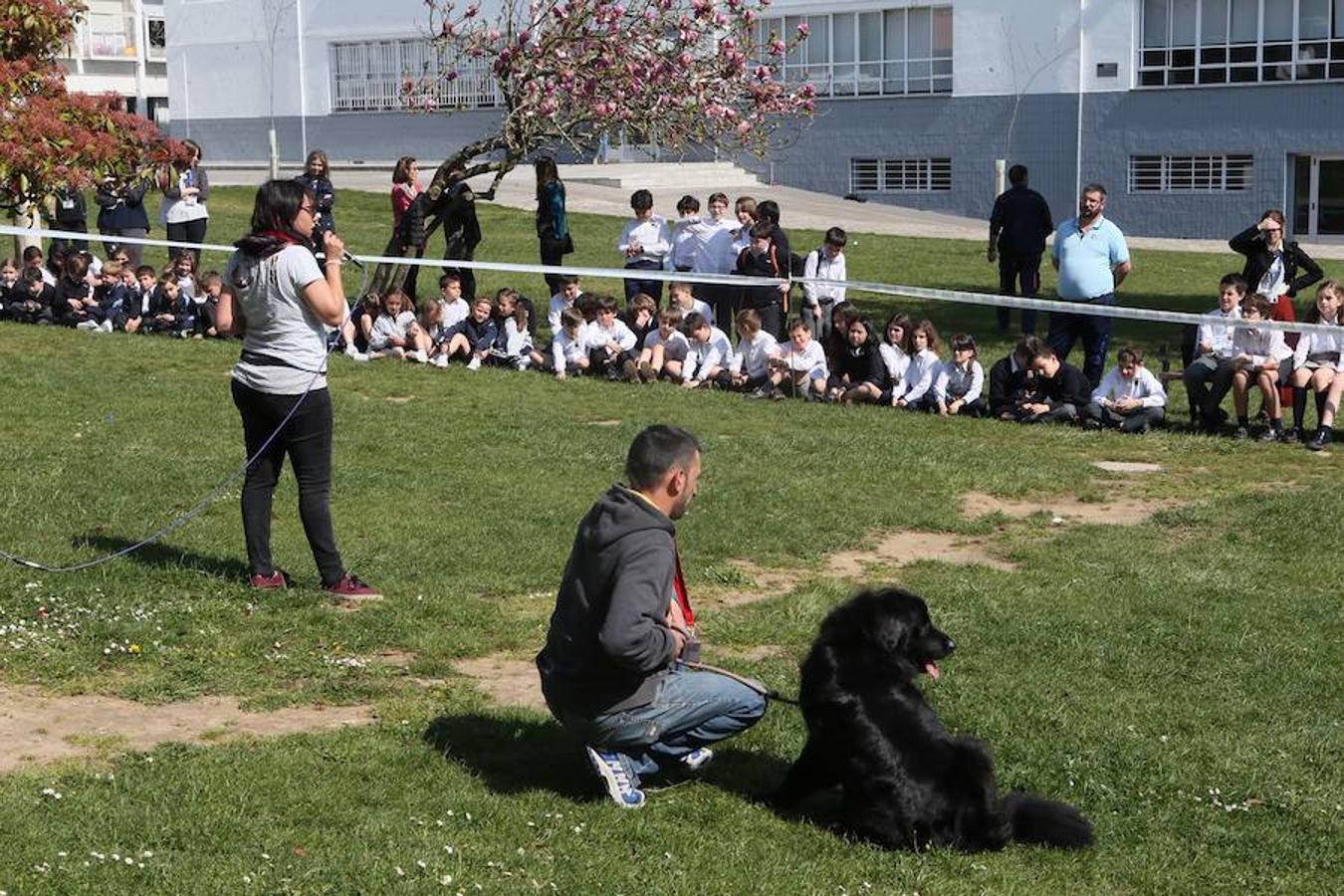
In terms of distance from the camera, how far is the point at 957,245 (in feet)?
94.8

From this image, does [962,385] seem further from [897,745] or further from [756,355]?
[897,745]

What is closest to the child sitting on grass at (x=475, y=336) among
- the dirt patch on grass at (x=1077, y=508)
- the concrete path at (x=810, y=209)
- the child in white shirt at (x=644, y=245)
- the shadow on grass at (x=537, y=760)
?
the child in white shirt at (x=644, y=245)

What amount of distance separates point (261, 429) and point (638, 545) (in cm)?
322

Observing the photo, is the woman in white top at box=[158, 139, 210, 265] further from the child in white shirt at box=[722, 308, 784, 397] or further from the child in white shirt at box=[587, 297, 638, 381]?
the child in white shirt at box=[722, 308, 784, 397]

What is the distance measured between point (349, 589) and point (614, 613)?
3216 mm

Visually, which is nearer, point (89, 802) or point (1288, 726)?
point (89, 802)

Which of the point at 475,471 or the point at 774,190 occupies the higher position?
the point at 774,190

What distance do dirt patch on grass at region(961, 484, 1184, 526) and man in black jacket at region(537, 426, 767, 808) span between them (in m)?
5.13

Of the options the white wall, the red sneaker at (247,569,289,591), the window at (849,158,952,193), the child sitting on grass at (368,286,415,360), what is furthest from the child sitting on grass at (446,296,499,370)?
the window at (849,158,952,193)

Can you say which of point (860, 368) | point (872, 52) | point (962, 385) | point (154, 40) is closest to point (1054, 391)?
point (962, 385)

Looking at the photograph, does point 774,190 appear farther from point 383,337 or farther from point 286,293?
point 286,293

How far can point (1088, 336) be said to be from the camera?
15.5 metres

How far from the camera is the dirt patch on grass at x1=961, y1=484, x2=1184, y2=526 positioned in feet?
36.3

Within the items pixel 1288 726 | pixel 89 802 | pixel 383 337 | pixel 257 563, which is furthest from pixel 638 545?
pixel 383 337
